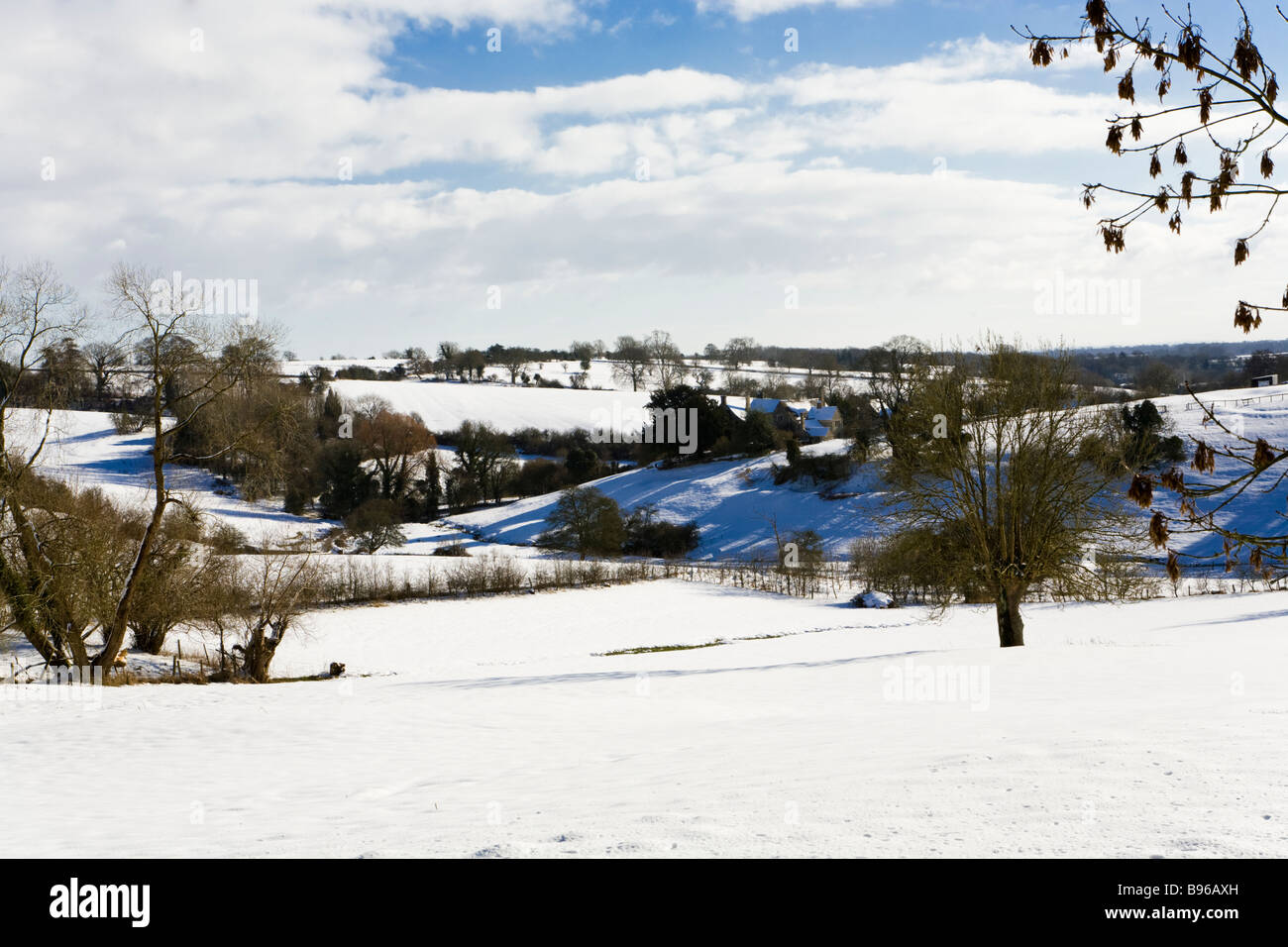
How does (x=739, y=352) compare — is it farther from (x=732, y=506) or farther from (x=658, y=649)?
(x=658, y=649)

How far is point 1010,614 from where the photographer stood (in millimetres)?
21812

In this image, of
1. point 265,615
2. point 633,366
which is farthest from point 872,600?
point 633,366

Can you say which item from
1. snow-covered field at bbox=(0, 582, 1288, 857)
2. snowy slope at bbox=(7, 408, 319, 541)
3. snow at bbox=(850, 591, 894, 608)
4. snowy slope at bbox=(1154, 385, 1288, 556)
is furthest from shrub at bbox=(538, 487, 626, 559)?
snow-covered field at bbox=(0, 582, 1288, 857)

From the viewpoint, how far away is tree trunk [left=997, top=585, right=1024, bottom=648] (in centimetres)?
2158

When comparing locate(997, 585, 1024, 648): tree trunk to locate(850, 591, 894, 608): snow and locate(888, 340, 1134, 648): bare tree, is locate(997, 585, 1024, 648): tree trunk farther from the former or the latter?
locate(850, 591, 894, 608): snow

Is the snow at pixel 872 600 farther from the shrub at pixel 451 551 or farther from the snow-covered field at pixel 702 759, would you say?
the shrub at pixel 451 551

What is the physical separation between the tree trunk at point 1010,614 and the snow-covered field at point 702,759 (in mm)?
2421

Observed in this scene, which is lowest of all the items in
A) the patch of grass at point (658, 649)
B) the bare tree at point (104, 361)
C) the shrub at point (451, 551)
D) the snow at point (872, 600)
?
the snow at point (872, 600)

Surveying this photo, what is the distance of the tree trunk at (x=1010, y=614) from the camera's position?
850 inches

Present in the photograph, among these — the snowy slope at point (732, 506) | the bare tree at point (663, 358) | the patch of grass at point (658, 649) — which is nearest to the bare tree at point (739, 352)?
the bare tree at point (663, 358)

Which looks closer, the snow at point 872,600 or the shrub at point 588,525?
the snow at point 872,600

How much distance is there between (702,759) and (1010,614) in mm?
15339

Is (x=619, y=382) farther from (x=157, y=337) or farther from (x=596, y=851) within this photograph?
(x=596, y=851)

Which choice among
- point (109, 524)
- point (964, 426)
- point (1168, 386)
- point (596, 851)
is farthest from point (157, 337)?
point (1168, 386)
